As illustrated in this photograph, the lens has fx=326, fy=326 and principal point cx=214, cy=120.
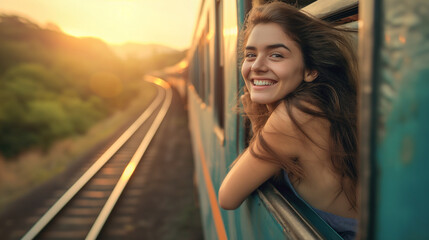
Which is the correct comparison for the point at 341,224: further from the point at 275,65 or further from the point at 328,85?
the point at 275,65

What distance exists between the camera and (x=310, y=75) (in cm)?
127

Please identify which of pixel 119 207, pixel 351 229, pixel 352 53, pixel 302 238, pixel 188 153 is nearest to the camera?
pixel 302 238

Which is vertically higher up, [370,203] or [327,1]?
[327,1]

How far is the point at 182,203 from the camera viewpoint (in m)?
7.00

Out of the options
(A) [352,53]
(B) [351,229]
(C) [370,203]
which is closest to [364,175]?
(C) [370,203]

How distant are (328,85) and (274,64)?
0.72 feet

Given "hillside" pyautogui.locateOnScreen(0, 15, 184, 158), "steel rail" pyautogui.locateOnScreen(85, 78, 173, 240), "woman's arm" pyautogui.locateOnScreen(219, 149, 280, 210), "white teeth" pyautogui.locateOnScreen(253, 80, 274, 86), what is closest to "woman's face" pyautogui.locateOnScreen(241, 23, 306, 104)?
"white teeth" pyautogui.locateOnScreen(253, 80, 274, 86)

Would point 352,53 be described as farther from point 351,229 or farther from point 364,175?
point 364,175

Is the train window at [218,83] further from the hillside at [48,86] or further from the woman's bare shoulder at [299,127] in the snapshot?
the hillside at [48,86]

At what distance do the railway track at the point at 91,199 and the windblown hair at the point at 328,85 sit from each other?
500 centimetres

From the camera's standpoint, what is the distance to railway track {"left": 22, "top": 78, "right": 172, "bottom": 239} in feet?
17.8

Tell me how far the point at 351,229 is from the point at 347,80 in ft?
1.88

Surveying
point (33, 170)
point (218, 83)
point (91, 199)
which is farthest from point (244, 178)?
point (33, 170)

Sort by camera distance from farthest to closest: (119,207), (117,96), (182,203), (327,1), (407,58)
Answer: (117,96) → (182,203) → (119,207) → (327,1) → (407,58)
